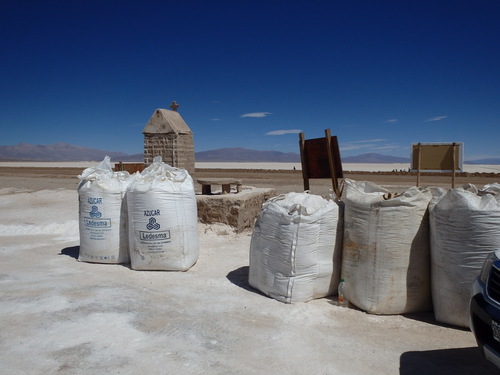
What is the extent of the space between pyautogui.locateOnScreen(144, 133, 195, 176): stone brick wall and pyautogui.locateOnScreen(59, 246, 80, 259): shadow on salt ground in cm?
451

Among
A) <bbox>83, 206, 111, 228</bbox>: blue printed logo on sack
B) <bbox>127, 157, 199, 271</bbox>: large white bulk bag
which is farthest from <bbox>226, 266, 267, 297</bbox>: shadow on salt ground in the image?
<bbox>83, 206, 111, 228</bbox>: blue printed logo on sack

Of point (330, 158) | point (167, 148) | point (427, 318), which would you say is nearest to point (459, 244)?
point (427, 318)

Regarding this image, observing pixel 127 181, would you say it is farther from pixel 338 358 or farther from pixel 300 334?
pixel 338 358

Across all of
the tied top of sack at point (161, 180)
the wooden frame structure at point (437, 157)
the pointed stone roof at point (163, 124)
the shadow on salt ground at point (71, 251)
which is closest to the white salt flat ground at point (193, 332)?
the shadow on salt ground at point (71, 251)

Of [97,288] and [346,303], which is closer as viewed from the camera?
[346,303]

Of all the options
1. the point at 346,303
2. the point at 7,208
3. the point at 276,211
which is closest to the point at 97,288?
the point at 276,211

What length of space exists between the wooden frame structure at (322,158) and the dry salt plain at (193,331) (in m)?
1.53

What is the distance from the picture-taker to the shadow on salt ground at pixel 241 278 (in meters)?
4.09

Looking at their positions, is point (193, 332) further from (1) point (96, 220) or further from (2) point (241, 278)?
(1) point (96, 220)

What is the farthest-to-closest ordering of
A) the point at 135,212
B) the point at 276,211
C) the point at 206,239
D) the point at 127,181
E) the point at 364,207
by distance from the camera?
the point at 206,239, the point at 127,181, the point at 135,212, the point at 276,211, the point at 364,207

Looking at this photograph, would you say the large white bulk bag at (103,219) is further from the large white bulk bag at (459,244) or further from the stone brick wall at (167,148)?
the stone brick wall at (167,148)

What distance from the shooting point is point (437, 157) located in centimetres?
588

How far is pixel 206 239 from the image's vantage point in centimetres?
655

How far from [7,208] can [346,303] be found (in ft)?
A: 27.2
